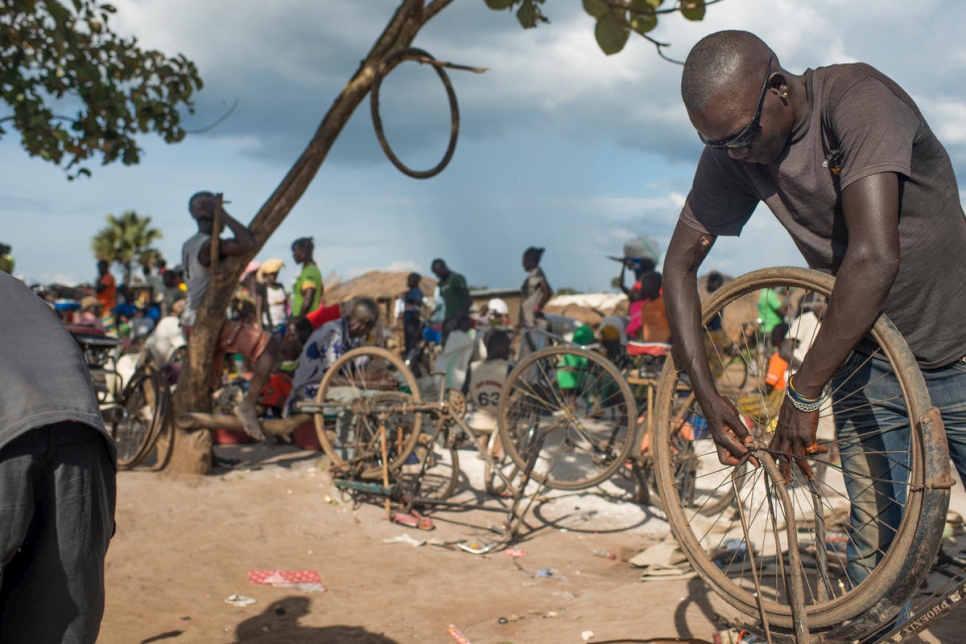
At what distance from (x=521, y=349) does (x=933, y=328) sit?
23.1 ft

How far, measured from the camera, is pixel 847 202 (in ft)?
6.45

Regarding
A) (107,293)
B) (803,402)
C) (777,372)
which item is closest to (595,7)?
(777,372)

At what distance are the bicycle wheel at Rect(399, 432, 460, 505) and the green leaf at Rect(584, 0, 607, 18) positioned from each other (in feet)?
11.5

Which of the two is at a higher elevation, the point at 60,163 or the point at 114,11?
the point at 114,11

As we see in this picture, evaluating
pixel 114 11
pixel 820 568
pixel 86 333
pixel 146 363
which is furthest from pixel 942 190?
pixel 86 333

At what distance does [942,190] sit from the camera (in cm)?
214

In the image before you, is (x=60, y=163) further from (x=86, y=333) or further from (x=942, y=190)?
(x=942, y=190)

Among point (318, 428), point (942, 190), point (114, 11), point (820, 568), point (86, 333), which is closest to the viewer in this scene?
point (942, 190)

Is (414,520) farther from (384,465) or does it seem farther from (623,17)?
(623,17)

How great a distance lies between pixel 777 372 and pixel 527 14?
389 centimetres

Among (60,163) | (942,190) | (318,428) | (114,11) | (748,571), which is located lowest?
(748,571)

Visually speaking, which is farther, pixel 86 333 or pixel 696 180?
pixel 86 333

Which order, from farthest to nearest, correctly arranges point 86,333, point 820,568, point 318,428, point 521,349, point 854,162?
point 521,349, point 86,333, point 318,428, point 820,568, point 854,162

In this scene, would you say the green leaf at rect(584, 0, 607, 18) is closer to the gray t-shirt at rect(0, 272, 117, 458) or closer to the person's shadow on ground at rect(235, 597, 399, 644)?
the person's shadow on ground at rect(235, 597, 399, 644)
